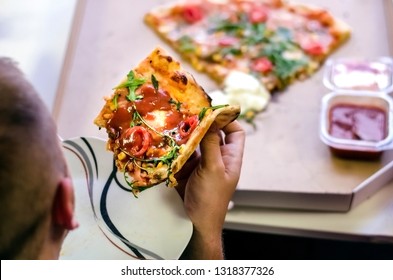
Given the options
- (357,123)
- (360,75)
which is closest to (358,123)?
(357,123)

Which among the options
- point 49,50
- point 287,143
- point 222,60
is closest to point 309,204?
point 287,143

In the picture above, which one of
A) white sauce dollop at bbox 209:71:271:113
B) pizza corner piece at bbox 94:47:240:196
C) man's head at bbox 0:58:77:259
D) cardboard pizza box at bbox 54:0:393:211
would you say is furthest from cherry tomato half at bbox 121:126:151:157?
white sauce dollop at bbox 209:71:271:113

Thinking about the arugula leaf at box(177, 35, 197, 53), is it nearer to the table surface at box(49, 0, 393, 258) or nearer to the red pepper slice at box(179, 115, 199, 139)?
the table surface at box(49, 0, 393, 258)

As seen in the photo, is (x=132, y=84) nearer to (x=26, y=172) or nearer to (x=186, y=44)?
(x=26, y=172)

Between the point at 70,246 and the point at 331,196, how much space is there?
0.71 metres

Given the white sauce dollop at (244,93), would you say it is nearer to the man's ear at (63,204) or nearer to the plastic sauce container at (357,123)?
the plastic sauce container at (357,123)

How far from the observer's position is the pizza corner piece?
104 centimetres

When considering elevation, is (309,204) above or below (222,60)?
below

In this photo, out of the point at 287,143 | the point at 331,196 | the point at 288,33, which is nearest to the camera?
the point at 331,196

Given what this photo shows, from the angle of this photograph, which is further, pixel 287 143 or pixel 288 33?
→ pixel 288 33

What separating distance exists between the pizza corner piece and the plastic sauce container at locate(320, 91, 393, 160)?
62 cm
